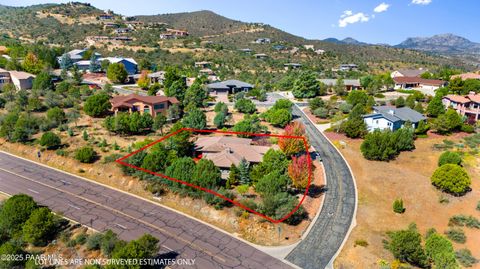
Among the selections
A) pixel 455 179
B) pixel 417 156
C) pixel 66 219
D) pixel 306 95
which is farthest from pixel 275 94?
pixel 66 219

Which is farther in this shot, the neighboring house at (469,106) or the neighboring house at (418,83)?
the neighboring house at (418,83)

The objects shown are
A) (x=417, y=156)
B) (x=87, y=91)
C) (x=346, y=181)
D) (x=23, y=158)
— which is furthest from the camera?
(x=87, y=91)

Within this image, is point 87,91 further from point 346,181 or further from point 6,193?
point 346,181

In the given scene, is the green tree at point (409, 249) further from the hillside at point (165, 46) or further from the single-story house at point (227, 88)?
the hillside at point (165, 46)

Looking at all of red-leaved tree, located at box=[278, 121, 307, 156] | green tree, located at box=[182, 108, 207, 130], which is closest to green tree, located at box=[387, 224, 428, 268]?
red-leaved tree, located at box=[278, 121, 307, 156]

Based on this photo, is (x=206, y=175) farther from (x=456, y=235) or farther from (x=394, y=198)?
(x=456, y=235)

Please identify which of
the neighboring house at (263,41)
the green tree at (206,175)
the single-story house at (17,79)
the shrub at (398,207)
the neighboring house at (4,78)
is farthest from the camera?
the neighboring house at (263,41)

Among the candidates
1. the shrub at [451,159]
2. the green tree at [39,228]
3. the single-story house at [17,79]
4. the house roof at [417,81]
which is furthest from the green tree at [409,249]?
the house roof at [417,81]
